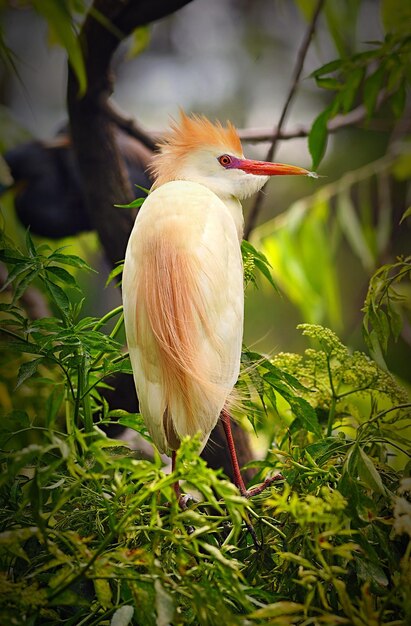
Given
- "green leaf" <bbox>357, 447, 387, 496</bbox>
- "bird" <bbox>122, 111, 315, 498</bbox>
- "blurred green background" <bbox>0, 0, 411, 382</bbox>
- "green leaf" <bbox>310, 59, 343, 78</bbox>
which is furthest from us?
"blurred green background" <bbox>0, 0, 411, 382</bbox>

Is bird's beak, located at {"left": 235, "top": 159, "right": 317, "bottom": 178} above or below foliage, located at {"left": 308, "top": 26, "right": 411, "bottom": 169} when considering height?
below

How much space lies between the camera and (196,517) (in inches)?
17.0

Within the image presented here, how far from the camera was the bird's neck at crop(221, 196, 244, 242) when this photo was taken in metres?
0.76

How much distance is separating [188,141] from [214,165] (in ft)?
0.14

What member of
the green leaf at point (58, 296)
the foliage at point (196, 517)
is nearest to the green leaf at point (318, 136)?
the foliage at point (196, 517)

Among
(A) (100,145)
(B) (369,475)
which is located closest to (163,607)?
(B) (369,475)

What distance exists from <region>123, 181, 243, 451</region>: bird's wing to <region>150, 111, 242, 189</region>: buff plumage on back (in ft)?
→ 0.35

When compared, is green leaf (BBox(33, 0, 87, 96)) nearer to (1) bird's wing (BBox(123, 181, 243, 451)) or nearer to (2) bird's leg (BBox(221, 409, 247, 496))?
(1) bird's wing (BBox(123, 181, 243, 451))

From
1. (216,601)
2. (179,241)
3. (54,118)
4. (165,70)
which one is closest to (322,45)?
(165,70)

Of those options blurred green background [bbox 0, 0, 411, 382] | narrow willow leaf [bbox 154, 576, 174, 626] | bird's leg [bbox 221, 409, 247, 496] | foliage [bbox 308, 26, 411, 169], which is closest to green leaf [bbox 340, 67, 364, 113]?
foliage [bbox 308, 26, 411, 169]

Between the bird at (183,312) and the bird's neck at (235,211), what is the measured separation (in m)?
0.06

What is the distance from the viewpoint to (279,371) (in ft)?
2.16

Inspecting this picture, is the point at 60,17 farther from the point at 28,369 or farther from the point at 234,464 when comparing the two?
the point at 234,464

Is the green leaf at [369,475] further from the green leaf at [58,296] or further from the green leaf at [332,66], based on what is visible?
the green leaf at [332,66]
